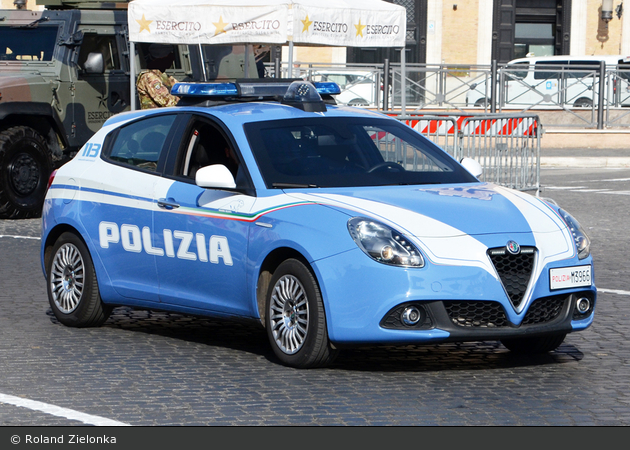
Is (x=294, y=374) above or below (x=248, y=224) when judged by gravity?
below

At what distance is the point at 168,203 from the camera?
23.7ft

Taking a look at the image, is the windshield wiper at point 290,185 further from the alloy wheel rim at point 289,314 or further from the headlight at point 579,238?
the headlight at point 579,238

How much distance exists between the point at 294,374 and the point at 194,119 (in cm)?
191

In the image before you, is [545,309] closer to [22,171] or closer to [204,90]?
[204,90]

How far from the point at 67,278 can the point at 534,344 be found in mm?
3115

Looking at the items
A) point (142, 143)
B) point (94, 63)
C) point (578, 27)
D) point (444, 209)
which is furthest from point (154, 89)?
point (578, 27)

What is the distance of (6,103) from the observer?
14.3m

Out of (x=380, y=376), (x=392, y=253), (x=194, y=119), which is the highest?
(x=194, y=119)

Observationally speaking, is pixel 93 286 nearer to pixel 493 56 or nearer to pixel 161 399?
pixel 161 399

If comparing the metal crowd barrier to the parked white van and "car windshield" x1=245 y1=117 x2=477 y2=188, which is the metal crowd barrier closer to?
"car windshield" x1=245 y1=117 x2=477 y2=188

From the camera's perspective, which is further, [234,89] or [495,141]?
[495,141]

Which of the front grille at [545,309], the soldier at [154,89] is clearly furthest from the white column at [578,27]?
the front grille at [545,309]

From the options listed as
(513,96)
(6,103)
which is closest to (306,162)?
(6,103)

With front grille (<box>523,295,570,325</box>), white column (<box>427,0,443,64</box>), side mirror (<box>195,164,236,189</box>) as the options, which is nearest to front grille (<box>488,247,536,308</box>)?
front grille (<box>523,295,570,325</box>)
